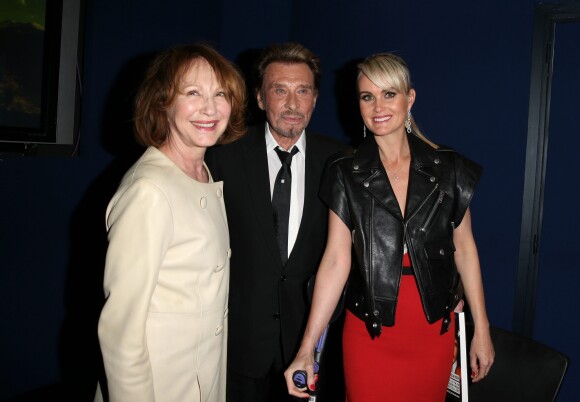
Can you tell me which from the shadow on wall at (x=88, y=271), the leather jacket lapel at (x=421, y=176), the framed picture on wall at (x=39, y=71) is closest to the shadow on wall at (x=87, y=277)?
the shadow on wall at (x=88, y=271)

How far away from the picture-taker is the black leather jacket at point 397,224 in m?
1.95

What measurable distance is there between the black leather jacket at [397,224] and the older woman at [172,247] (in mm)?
566

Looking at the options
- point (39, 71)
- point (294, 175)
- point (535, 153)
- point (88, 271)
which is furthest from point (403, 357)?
point (39, 71)

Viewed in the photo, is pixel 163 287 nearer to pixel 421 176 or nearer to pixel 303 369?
pixel 303 369

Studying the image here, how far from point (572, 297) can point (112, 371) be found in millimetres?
3039

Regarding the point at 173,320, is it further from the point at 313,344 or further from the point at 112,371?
the point at 313,344

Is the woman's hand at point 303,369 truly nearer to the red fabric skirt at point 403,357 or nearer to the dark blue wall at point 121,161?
the red fabric skirt at point 403,357

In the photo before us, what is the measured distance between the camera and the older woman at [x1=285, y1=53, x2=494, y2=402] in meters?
1.95

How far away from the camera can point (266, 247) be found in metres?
2.12

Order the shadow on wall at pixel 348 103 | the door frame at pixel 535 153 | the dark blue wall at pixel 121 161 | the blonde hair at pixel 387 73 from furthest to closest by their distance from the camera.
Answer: the shadow on wall at pixel 348 103 < the door frame at pixel 535 153 < the dark blue wall at pixel 121 161 < the blonde hair at pixel 387 73

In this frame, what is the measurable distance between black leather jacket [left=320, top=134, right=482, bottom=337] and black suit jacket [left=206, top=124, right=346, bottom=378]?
0.71ft

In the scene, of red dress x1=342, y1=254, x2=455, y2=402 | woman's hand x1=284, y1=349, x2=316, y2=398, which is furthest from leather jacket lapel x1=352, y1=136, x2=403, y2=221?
woman's hand x1=284, y1=349, x2=316, y2=398

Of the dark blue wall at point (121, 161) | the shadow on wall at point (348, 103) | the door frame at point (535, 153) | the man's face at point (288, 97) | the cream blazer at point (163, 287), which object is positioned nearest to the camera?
the cream blazer at point (163, 287)

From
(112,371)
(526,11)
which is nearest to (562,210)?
(526,11)
